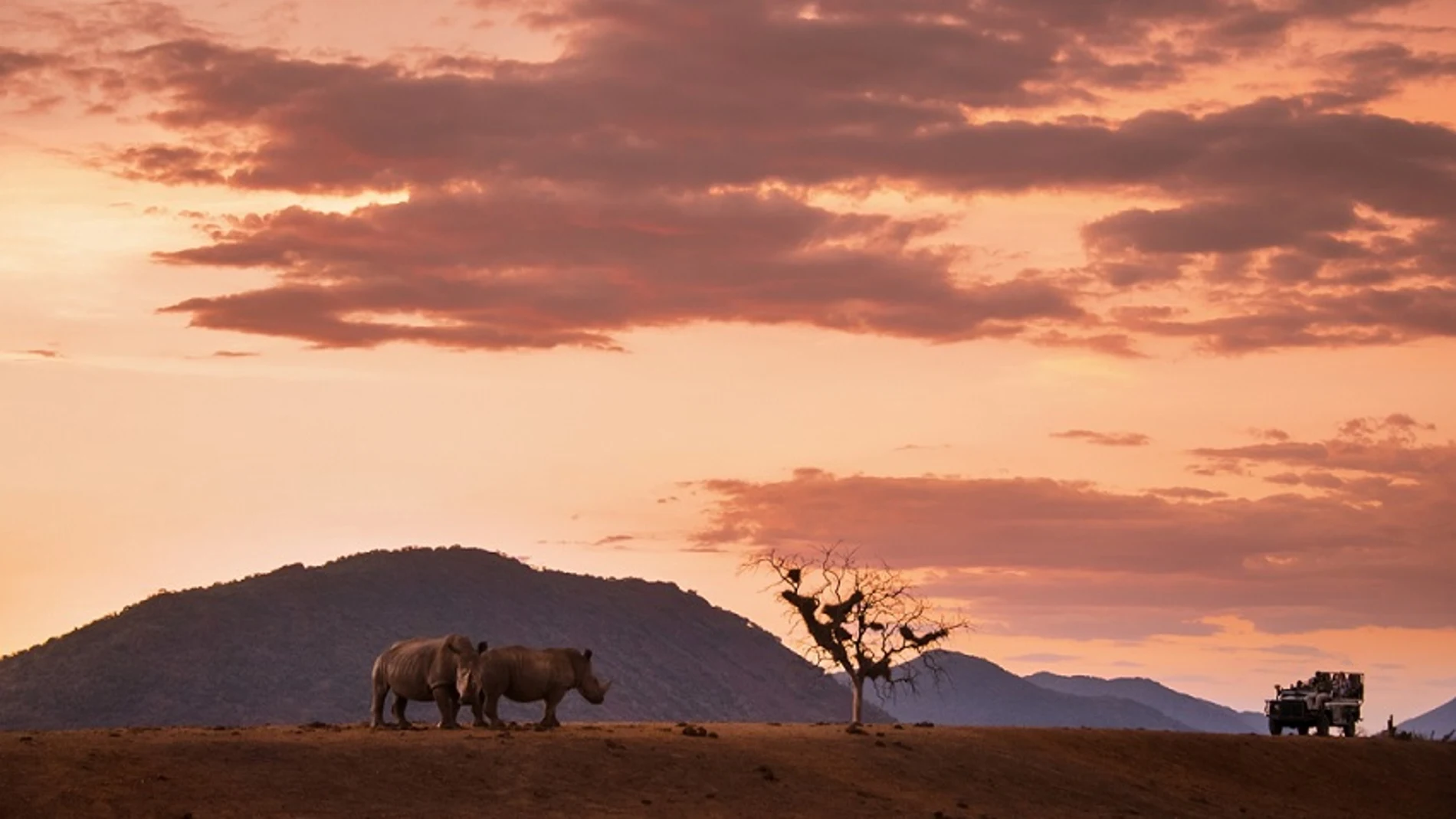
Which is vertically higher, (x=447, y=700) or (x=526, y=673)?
(x=526, y=673)

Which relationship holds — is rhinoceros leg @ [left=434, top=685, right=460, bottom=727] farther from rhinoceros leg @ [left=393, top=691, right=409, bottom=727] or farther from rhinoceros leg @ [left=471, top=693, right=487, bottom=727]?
rhinoceros leg @ [left=393, top=691, right=409, bottom=727]

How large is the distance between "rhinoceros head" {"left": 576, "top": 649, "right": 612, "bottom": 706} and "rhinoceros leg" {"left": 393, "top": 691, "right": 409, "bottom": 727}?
18.7ft

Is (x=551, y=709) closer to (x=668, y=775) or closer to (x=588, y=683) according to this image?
(x=588, y=683)

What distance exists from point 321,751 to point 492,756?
4.80 m

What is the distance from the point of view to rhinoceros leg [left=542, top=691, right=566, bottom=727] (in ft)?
220

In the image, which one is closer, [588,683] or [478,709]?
[478,709]

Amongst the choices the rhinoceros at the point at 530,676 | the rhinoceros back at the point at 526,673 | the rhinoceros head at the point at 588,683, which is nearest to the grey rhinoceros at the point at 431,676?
the rhinoceros at the point at 530,676

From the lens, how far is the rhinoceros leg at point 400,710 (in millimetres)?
67000

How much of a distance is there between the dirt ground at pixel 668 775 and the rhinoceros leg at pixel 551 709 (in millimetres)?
1066

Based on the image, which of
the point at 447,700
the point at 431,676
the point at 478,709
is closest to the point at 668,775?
the point at 478,709

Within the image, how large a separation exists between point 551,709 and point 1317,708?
43.2 metres

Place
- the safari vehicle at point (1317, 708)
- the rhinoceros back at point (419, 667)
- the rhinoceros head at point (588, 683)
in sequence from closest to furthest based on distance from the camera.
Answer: the rhinoceros back at point (419, 667) → the rhinoceros head at point (588, 683) → the safari vehicle at point (1317, 708)

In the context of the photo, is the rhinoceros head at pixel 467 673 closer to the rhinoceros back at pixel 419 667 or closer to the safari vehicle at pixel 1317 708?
the rhinoceros back at pixel 419 667

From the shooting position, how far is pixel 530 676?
67.9 m
